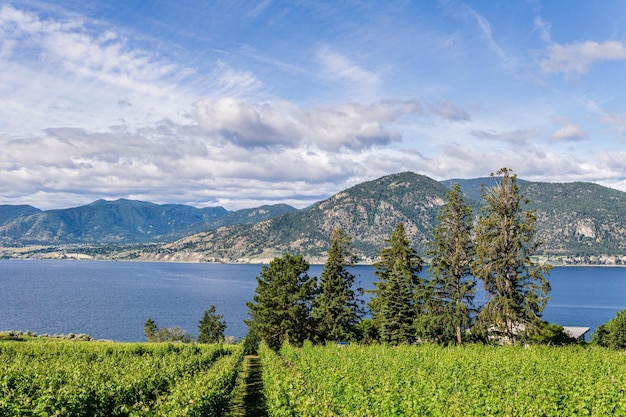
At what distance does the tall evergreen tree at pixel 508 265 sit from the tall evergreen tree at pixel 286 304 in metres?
18.8

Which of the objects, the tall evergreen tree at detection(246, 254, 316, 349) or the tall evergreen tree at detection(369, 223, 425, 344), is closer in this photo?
the tall evergreen tree at detection(369, 223, 425, 344)

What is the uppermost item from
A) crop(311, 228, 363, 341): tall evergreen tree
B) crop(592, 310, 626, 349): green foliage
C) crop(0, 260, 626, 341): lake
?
crop(311, 228, 363, 341): tall evergreen tree

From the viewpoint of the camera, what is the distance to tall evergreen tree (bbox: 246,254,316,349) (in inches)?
1819

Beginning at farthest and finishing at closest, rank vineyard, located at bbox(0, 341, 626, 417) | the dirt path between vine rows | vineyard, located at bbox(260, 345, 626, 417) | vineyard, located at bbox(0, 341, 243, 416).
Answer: the dirt path between vine rows, vineyard, located at bbox(260, 345, 626, 417), vineyard, located at bbox(0, 341, 626, 417), vineyard, located at bbox(0, 341, 243, 416)

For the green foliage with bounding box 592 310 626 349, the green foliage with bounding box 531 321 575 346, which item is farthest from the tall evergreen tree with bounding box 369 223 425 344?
the green foliage with bounding box 592 310 626 349

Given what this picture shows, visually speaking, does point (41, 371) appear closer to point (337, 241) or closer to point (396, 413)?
point (396, 413)

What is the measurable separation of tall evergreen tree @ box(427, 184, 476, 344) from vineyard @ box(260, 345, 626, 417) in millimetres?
7658

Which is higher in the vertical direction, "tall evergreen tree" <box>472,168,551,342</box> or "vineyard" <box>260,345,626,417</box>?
"tall evergreen tree" <box>472,168,551,342</box>

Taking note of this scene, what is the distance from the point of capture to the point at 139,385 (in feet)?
62.4

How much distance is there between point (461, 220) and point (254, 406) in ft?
73.2

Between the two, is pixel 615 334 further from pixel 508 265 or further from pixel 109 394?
pixel 109 394

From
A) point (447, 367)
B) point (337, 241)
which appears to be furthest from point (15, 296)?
point (447, 367)

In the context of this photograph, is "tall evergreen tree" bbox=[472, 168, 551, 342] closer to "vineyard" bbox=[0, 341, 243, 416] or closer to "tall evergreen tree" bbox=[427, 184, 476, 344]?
"tall evergreen tree" bbox=[427, 184, 476, 344]

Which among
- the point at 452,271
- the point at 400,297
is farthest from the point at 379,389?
the point at 400,297
